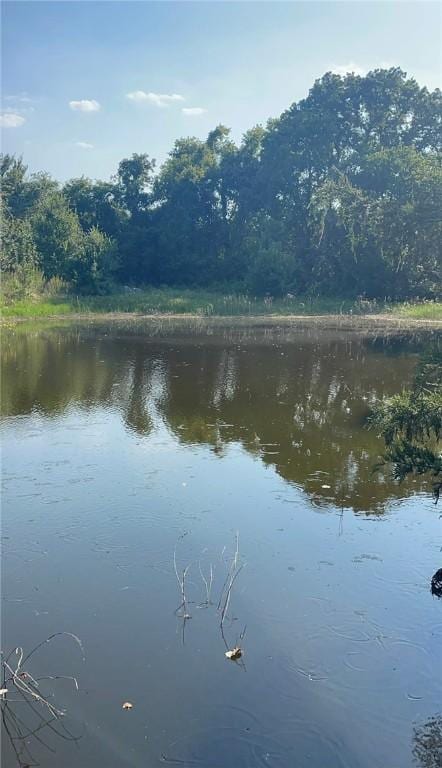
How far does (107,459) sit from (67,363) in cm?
966

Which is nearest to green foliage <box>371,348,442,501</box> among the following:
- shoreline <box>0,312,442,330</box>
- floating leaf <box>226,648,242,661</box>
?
floating leaf <box>226,648,242,661</box>

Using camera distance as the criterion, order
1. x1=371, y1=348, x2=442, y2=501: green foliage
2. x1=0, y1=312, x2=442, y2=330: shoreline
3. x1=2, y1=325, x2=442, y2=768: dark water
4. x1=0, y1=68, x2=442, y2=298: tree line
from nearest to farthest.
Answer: x1=2, y1=325, x2=442, y2=768: dark water, x1=371, y1=348, x2=442, y2=501: green foliage, x1=0, y1=312, x2=442, y2=330: shoreline, x1=0, y1=68, x2=442, y2=298: tree line

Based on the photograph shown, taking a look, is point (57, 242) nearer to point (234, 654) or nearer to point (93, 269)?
point (93, 269)

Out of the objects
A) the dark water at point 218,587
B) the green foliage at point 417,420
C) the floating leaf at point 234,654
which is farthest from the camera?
the green foliage at point 417,420

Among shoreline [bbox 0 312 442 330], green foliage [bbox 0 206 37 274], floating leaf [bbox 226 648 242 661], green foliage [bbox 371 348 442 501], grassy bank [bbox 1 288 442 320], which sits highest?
green foliage [bbox 0 206 37 274]

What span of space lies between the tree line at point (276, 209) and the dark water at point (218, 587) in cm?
2592

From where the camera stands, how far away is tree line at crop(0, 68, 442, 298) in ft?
126

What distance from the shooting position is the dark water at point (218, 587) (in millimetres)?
4746

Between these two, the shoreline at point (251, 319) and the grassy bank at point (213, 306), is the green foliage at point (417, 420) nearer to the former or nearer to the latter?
the shoreline at point (251, 319)

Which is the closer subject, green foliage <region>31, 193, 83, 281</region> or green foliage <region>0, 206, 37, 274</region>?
green foliage <region>0, 206, 37, 274</region>

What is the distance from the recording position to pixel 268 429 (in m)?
12.6

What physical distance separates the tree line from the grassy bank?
5.91 feet

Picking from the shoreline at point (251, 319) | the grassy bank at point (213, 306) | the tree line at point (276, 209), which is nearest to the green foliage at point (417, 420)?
the shoreline at point (251, 319)

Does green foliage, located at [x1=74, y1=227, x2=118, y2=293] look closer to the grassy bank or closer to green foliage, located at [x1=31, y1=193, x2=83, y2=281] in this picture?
green foliage, located at [x1=31, y1=193, x2=83, y2=281]
